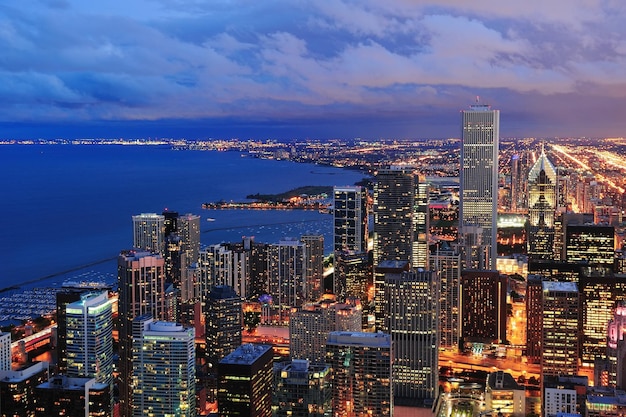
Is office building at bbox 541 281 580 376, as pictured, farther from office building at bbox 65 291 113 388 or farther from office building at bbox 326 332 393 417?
office building at bbox 65 291 113 388

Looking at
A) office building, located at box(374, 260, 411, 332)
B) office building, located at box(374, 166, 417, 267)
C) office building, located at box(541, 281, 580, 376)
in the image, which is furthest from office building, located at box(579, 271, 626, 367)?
office building, located at box(374, 166, 417, 267)

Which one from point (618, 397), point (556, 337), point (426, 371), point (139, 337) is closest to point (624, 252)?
point (556, 337)

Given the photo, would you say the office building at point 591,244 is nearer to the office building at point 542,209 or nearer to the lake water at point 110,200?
the office building at point 542,209

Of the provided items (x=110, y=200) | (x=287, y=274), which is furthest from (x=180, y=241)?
(x=110, y=200)

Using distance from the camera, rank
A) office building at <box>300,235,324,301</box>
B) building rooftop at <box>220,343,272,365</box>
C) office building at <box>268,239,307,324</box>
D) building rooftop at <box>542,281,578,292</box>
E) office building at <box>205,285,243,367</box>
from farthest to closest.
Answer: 1. office building at <box>300,235,324,301</box>
2. office building at <box>268,239,307,324</box>
3. building rooftop at <box>542,281,578,292</box>
4. office building at <box>205,285,243,367</box>
5. building rooftop at <box>220,343,272,365</box>

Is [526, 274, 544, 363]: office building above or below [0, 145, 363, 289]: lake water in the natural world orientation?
below

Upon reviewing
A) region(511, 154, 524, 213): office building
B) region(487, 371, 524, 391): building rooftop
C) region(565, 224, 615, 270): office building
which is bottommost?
region(487, 371, 524, 391): building rooftop
